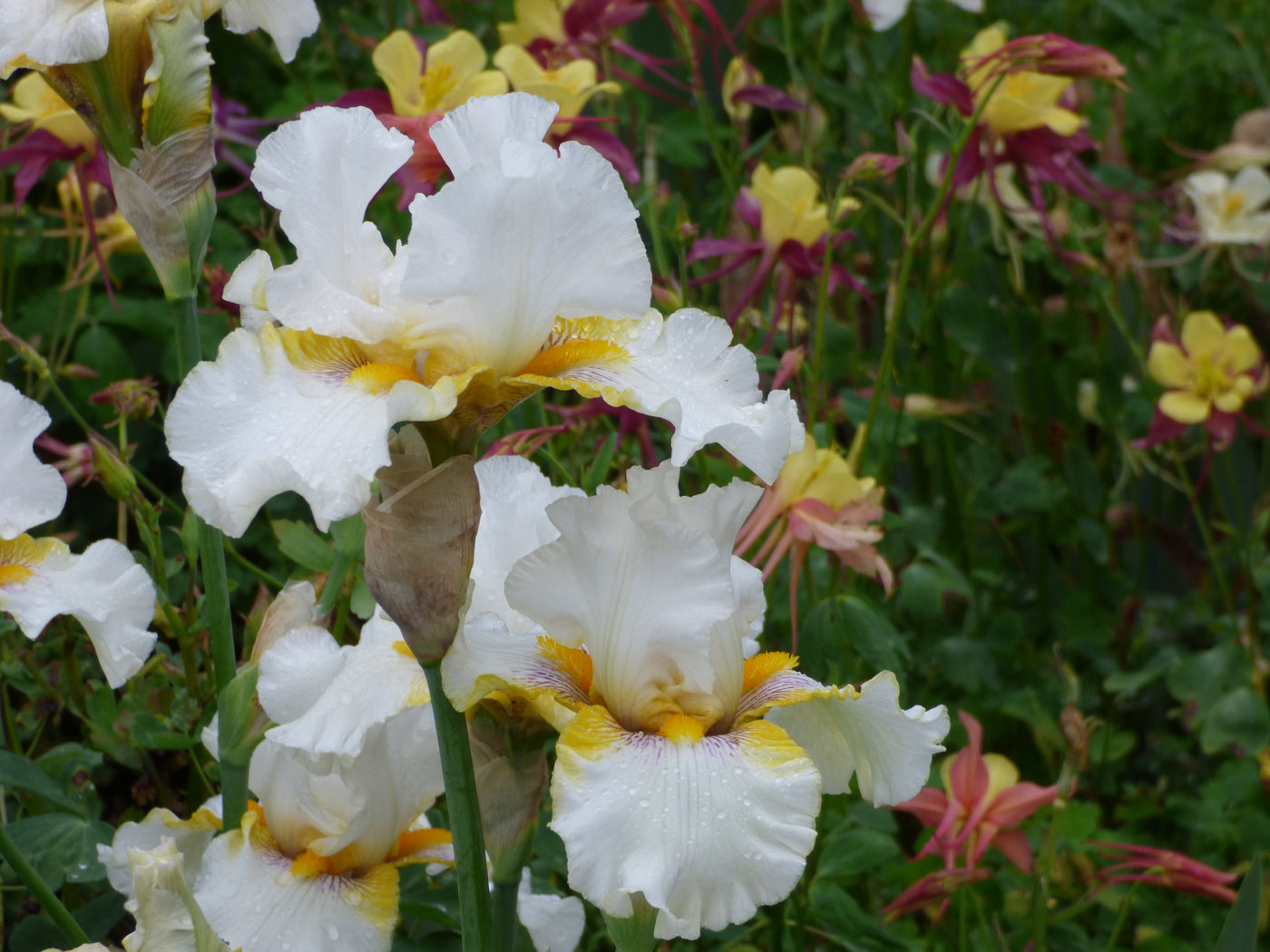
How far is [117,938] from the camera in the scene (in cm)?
83

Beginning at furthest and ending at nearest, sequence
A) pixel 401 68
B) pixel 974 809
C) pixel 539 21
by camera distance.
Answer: pixel 539 21
pixel 401 68
pixel 974 809

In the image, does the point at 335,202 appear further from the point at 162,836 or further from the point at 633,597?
the point at 162,836

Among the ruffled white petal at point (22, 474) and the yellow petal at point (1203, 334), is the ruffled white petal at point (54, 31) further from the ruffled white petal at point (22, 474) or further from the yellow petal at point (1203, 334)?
the yellow petal at point (1203, 334)

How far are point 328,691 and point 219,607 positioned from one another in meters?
0.14

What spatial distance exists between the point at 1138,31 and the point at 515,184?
1211mm

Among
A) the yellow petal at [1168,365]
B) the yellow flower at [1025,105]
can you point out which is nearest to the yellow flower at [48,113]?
the yellow flower at [1025,105]

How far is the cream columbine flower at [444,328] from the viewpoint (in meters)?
Result: 0.42

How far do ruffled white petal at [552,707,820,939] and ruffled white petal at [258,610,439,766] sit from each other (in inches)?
3.8

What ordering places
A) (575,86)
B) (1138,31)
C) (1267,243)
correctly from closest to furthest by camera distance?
1. (575,86)
2. (1138,31)
3. (1267,243)

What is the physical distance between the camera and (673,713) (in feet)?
1.64

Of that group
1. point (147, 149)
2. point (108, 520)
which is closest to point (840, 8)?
point (108, 520)

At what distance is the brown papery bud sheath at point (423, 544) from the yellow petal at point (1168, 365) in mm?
1029

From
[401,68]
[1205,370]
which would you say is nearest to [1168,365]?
[1205,370]

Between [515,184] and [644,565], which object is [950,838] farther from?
[515,184]
